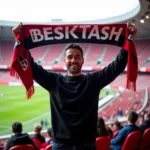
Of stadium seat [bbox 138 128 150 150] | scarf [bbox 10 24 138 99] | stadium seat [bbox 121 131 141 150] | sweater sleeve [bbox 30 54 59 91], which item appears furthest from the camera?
stadium seat [bbox 138 128 150 150]

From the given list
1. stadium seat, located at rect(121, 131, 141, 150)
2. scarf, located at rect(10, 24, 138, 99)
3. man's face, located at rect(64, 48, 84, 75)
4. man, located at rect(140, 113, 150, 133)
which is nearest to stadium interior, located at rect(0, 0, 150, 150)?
man, located at rect(140, 113, 150, 133)

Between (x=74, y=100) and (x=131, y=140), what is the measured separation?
2.00m

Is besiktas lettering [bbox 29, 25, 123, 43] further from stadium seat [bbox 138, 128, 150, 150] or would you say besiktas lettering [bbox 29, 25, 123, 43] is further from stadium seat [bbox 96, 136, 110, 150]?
stadium seat [bbox 138, 128, 150, 150]

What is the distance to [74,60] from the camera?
187cm

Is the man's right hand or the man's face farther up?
the man's right hand

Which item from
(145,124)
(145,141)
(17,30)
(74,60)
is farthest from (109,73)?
(145,124)

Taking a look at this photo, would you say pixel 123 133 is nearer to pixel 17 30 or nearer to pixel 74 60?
pixel 74 60

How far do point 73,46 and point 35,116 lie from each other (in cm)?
1134

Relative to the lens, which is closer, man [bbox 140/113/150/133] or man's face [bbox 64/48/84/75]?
man's face [bbox 64/48/84/75]

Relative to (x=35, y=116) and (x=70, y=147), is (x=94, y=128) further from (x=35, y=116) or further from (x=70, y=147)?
(x=35, y=116)

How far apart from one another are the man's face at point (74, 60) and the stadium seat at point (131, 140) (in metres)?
1.94

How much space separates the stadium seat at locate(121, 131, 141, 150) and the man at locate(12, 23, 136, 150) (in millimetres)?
1781

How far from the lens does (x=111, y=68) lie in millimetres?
1968

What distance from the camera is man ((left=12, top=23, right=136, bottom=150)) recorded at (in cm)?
179
